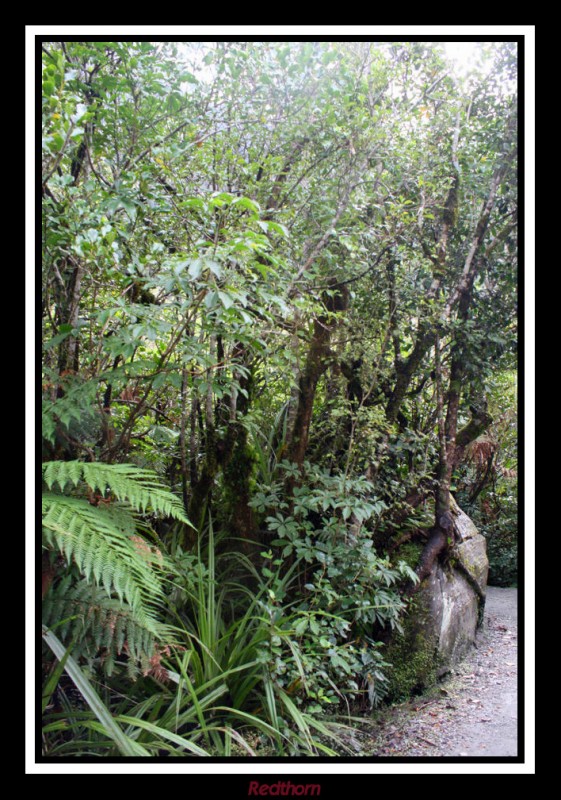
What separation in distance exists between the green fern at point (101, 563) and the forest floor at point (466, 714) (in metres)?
1.02

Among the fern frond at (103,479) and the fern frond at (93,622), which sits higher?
the fern frond at (103,479)

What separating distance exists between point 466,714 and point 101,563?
1.74 m

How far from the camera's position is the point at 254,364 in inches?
100

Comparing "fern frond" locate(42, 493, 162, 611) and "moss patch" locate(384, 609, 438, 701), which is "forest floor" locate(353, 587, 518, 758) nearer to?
"moss patch" locate(384, 609, 438, 701)

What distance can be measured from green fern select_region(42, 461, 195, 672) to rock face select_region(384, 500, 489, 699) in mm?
1295

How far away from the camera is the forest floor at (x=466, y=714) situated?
5.95 ft

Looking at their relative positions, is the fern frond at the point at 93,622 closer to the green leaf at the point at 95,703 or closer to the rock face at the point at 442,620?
the green leaf at the point at 95,703

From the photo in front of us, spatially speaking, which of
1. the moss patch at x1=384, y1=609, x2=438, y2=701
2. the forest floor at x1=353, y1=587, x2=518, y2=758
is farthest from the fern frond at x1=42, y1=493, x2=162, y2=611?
the moss patch at x1=384, y1=609, x2=438, y2=701

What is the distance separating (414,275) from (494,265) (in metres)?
0.44

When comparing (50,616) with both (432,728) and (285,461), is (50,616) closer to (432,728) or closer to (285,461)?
(285,461)
